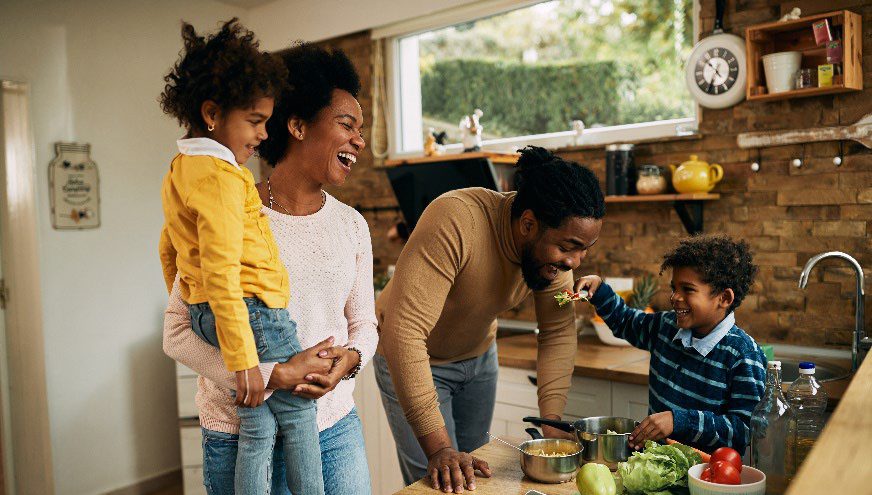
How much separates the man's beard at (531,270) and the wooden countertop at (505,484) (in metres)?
0.42

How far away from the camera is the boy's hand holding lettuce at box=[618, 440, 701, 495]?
130cm

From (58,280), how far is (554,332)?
2719mm

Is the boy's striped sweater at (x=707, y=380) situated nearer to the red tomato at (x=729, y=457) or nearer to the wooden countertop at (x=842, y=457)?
the red tomato at (x=729, y=457)

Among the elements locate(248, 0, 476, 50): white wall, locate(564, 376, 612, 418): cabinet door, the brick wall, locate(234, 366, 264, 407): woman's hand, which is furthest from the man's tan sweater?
locate(248, 0, 476, 50): white wall

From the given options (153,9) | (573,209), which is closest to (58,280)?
(153,9)

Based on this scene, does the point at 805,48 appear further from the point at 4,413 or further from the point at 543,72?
the point at 4,413

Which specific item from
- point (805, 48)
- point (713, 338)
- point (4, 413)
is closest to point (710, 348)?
point (713, 338)

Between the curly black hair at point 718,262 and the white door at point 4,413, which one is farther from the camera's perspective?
the white door at point 4,413

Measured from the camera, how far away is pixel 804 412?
1.68m

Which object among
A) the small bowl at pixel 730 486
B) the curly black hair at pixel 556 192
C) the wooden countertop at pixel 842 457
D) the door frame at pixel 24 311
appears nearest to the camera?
the wooden countertop at pixel 842 457

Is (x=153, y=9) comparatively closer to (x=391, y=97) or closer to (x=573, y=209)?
(x=391, y=97)

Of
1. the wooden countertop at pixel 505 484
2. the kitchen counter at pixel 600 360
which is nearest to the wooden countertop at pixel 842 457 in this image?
the wooden countertop at pixel 505 484

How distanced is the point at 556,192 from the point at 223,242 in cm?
75

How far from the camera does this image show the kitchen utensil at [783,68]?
8.08ft
